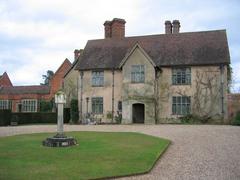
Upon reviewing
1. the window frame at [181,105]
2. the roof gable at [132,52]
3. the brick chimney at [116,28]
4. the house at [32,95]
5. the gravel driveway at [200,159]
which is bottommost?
the gravel driveway at [200,159]

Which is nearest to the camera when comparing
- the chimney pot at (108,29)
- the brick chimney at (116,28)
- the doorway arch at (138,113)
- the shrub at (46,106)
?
the doorway arch at (138,113)

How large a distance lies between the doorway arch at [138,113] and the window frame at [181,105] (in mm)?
3093

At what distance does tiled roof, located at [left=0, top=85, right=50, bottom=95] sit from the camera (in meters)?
56.8

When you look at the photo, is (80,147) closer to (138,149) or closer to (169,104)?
(138,149)

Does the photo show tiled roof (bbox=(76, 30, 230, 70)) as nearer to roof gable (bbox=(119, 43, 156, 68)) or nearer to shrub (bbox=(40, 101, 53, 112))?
roof gable (bbox=(119, 43, 156, 68))

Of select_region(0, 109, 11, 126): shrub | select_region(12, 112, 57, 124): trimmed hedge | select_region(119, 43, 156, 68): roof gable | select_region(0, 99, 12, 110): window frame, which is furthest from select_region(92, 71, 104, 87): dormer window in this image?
select_region(0, 99, 12, 110): window frame

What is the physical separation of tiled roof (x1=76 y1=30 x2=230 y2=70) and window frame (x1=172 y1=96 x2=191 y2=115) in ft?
9.96

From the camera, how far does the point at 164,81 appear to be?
35625 millimetres

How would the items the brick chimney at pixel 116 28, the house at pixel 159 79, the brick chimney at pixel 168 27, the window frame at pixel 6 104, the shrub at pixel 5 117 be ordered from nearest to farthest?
the house at pixel 159 79
the shrub at pixel 5 117
the brick chimney at pixel 116 28
the brick chimney at pixel 168 27
the window frame at pixel 6 104

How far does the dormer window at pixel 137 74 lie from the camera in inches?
1387

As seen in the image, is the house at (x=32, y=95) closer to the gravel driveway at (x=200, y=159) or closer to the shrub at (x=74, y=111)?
the shrub at (x=74, y=111)

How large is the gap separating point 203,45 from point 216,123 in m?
7.25

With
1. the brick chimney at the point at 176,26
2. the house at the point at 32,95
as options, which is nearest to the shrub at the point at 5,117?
the house at the point at 32,95

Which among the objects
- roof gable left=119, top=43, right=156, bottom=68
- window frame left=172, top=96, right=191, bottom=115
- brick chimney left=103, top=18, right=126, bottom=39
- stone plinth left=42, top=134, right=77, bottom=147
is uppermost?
brick chimney left=103, top=18, right=126, bottom=39
